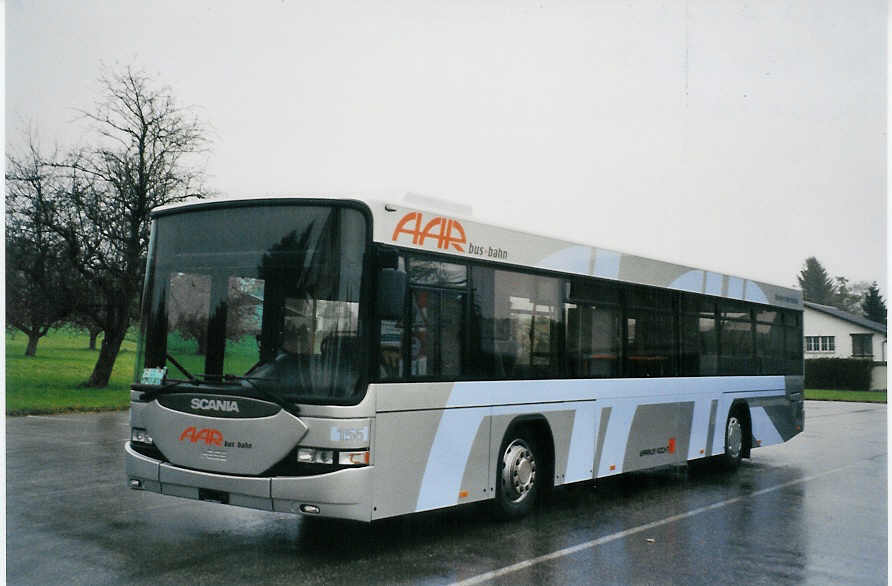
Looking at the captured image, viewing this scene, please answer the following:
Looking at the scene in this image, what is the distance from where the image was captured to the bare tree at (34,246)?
82.9 ft

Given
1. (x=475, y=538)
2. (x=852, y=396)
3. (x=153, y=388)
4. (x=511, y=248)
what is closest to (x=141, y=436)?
(x=153, y=388)

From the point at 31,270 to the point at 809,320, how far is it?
53.1 metres

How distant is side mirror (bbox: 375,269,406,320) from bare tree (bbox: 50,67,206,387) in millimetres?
21183

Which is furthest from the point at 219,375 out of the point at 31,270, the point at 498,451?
the point at 31,270

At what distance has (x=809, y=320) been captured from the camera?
63281 mm

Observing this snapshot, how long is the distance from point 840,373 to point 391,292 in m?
49.0

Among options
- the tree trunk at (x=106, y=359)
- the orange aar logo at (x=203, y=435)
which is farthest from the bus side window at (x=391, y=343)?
the tree trunk at (x=106, y=359)

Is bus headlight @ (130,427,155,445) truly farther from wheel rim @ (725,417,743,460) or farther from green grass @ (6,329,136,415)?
green grass @ (6,329,136,415)

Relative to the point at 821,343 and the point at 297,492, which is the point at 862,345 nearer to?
the point at 821,343

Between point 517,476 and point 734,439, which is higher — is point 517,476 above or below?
below

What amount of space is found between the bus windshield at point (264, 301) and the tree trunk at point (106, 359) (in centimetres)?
2174

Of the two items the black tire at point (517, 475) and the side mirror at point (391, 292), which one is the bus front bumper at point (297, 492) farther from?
the black tire at point (517, 475)

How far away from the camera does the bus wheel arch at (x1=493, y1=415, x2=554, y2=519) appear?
343 inches

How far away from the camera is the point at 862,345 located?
6066 centimetres
